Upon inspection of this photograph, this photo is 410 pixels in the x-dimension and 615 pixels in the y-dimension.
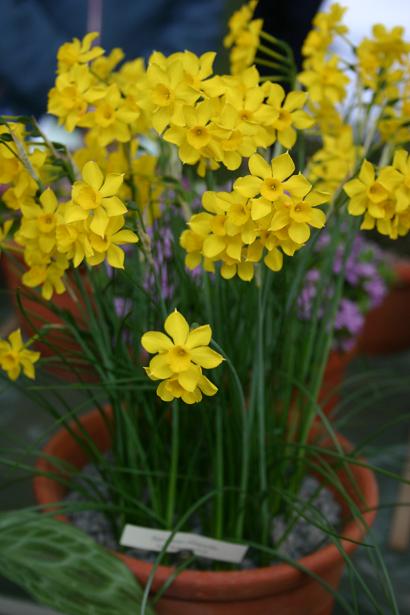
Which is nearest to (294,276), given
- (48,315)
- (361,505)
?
(361,505)

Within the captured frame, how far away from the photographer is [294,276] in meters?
0.77

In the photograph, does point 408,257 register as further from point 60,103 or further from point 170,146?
point 60,103

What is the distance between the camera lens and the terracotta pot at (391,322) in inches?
67.4

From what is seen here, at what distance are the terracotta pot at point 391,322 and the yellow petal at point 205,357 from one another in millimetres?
1260

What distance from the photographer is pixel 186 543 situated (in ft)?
2.42

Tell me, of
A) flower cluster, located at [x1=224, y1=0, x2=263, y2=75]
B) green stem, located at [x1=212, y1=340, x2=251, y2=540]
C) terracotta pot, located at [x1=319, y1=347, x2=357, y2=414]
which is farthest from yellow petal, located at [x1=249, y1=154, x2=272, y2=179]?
terracotta pot, located at [x1=319, y1=347, x2=357, y2=414]

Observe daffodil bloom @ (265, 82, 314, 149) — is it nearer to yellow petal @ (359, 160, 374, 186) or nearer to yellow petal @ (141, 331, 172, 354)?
yellow petal @ (359, 160, 374, 186)

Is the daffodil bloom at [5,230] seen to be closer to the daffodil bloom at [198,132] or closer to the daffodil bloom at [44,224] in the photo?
the daffodil bloom at [44,224]

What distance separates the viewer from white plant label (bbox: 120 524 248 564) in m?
0.73

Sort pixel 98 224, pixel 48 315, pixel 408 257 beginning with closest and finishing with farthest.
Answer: pixel 98 224
pixel 48 315
pixel 408 257

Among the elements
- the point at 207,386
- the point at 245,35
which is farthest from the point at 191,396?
the point at 245,35

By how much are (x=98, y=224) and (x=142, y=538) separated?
37 centimetres

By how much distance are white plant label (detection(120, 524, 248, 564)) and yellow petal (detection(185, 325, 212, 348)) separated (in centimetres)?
31

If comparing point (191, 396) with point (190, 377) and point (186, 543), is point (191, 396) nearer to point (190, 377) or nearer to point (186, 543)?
point (190, 377)
